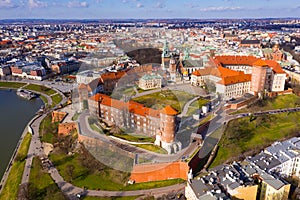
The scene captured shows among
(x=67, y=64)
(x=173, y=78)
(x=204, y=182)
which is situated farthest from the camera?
(x=67, y=64)

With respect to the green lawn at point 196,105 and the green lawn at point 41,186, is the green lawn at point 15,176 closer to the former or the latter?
the green lawn at point 41,186

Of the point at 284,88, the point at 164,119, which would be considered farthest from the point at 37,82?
the point at 284,88

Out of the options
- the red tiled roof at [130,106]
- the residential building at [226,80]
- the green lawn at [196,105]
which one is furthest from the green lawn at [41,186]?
the residential building at [226,80]

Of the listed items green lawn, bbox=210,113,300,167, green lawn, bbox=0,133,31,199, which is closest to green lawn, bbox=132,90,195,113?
green lawn, bbox=210,113,300,167

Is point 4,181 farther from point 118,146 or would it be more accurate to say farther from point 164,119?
point 164,119

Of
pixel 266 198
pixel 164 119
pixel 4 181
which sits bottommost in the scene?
pixel 4 181

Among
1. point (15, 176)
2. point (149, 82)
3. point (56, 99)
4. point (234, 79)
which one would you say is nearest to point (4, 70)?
point (56, 99)

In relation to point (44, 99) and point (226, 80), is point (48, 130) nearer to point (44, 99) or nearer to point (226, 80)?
point (44, 99)
